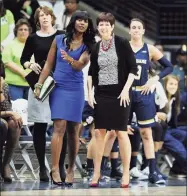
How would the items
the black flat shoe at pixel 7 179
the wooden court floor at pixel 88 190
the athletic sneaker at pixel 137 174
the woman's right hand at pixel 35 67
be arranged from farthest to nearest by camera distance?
the athletic sneaker at pixel 137 174 → the black flat shoe at pixel 7 179 → the woman's right hand at pixel 35 67 → the wooden court floor at pixel 88 190

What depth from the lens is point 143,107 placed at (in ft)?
41.4

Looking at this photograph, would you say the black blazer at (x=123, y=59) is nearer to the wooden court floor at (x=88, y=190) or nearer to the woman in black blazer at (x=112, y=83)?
the woman in black blazer at (x=112, y=83)

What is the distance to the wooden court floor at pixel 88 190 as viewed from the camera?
10.7m

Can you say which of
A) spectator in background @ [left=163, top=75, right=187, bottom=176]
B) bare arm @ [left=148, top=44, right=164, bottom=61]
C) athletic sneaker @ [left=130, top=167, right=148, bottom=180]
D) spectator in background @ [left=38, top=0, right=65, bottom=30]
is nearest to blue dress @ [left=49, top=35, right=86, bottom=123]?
bare arm @ [left=148, top=44, right=164, bottom=61]

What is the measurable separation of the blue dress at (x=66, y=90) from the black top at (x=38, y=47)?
0.44 m

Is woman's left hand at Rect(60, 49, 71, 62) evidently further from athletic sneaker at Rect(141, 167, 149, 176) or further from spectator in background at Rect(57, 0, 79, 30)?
spectator in background at Rect(57, 0, 79, 30)

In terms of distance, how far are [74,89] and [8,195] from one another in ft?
5.93

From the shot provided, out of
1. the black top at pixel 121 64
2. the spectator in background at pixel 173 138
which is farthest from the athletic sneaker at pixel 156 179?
the spectator in background at pixel 173 138

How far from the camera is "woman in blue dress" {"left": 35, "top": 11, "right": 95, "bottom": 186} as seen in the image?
37.6 ft

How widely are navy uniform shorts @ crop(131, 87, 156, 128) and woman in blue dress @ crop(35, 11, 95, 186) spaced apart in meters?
1.13

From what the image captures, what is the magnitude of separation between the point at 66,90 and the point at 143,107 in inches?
57.9

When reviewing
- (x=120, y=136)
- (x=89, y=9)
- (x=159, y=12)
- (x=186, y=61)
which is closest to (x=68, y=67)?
(x=120, y=136)

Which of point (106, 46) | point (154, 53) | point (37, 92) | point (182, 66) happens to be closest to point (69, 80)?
point (37, 92)

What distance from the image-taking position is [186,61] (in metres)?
18.3
